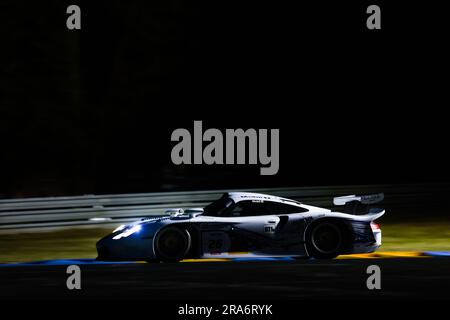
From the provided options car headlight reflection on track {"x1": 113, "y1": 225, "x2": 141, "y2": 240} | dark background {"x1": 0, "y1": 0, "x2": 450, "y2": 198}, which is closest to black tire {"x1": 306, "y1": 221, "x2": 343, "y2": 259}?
car headlight reflection on track {"x1": 113, "y1": 225, "x2": 141, "y2": 240}

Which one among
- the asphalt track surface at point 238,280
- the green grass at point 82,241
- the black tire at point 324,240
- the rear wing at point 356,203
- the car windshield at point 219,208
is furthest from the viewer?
the green grass at point 82,241

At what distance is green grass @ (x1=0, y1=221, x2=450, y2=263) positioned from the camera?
15016mm

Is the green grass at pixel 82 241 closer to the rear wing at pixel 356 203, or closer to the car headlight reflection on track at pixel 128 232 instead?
the rear wing at pixel 356 203

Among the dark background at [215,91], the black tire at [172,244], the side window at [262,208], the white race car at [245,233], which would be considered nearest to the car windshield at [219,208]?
the white race car at [245,233]

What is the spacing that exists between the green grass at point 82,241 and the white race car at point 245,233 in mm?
2322

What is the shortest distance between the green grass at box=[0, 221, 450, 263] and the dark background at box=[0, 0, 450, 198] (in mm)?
6146

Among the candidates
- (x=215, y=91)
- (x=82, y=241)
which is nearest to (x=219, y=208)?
(x=82, y=241)

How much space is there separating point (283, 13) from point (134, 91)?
15.7 m

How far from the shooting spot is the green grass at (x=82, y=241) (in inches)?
591

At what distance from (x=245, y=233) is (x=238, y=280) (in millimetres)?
1446

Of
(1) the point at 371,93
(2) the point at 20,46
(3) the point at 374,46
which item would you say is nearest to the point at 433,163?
(1) the point at 371,93

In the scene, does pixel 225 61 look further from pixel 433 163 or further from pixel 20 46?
pixel 20 46

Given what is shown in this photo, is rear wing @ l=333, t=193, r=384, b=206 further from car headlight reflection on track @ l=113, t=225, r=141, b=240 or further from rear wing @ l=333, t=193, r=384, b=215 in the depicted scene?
car headlight reflection on track @ l=113, t=225, r=141, b=240
